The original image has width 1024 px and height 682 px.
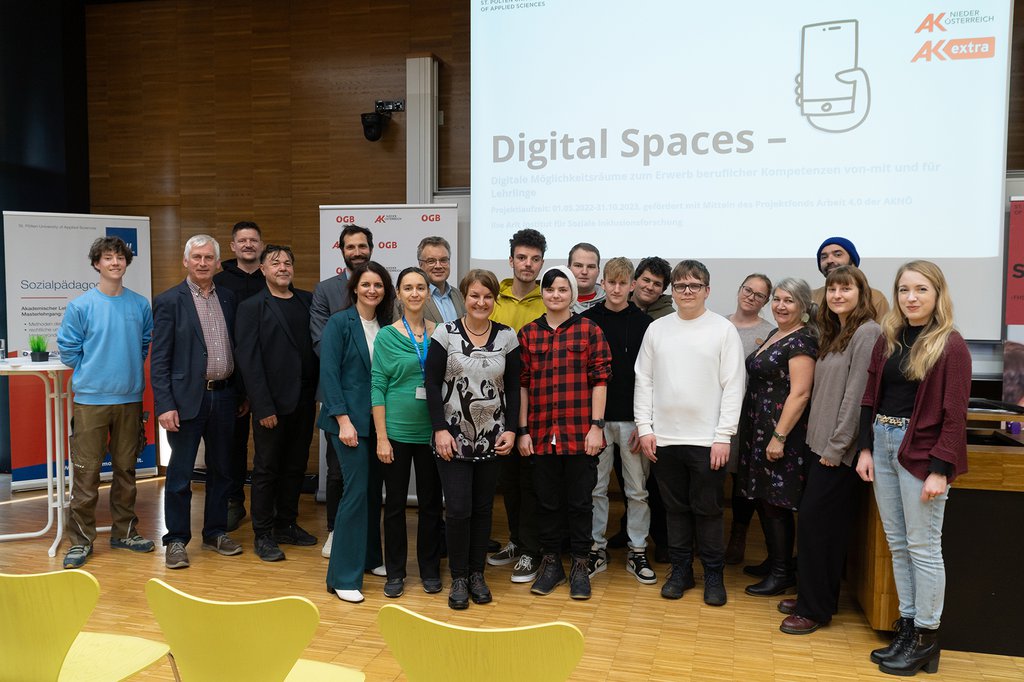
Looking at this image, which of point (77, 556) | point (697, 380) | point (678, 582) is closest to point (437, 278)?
point (697, 380)

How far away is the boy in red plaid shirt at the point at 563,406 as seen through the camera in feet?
11.1

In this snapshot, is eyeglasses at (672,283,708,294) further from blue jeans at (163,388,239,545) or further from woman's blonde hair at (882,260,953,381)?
blue jeans at (163,388,239,545)

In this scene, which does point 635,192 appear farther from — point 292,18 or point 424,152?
point 292,18

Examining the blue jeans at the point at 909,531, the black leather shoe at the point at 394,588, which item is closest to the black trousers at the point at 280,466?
the black leather shoe at the point at 394,588

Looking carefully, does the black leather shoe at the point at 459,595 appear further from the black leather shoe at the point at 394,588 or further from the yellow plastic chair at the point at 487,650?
the yellow plastic chair at the point at 487,650

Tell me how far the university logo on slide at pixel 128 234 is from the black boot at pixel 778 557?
5.05 meters

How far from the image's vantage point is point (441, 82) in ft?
18.9

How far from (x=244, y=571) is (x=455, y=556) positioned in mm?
1172

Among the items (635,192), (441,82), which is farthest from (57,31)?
(635,192)

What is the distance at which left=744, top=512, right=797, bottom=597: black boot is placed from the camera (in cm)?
346

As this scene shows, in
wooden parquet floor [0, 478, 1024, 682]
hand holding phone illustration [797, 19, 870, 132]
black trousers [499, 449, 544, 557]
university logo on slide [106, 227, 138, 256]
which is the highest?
hand holding phone illustration [797, 19, 870, 132]

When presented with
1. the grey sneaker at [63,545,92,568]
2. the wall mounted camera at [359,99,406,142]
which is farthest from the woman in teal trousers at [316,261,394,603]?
the wall mounted camera at [359,99,406,142]

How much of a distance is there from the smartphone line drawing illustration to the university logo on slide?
4.96 m

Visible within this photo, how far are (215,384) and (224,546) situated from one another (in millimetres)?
855
